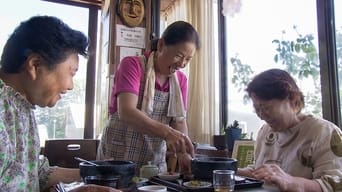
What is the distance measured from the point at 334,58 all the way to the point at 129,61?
1.25 meters

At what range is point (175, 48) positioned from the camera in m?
1.59

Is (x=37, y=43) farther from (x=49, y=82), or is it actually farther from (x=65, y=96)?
(x=65, y=96)

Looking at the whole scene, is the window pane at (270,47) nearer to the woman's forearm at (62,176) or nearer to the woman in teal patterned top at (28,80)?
the woman's forearm at (62,176)

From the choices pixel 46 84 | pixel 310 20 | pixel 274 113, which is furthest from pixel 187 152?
pixel 310 20

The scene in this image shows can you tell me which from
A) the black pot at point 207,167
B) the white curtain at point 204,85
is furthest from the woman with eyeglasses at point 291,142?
the white curtain at point 204,85

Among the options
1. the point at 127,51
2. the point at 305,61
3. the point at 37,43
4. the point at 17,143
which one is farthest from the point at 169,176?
the point at 127,51

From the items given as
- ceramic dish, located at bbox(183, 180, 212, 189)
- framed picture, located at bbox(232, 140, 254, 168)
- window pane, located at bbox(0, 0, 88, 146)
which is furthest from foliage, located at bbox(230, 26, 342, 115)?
window pane, located at bbox(0, 0, 88, 146)

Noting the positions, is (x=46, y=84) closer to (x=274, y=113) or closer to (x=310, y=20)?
(x=274, y=113)

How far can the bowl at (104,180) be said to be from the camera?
39.5 inches

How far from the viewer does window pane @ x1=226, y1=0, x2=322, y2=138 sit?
2172mm

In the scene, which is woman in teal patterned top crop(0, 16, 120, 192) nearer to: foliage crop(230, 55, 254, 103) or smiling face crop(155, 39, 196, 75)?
smiling face crop(155, 39, 196, 75)

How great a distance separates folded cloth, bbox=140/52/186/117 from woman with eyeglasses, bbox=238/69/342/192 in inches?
14.9

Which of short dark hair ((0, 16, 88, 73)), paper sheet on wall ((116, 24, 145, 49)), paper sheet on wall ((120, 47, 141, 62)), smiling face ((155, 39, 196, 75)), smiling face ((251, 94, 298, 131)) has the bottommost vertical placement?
smiling face ((251, 94, 298, 131))

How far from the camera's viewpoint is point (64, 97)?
12.4 ft
